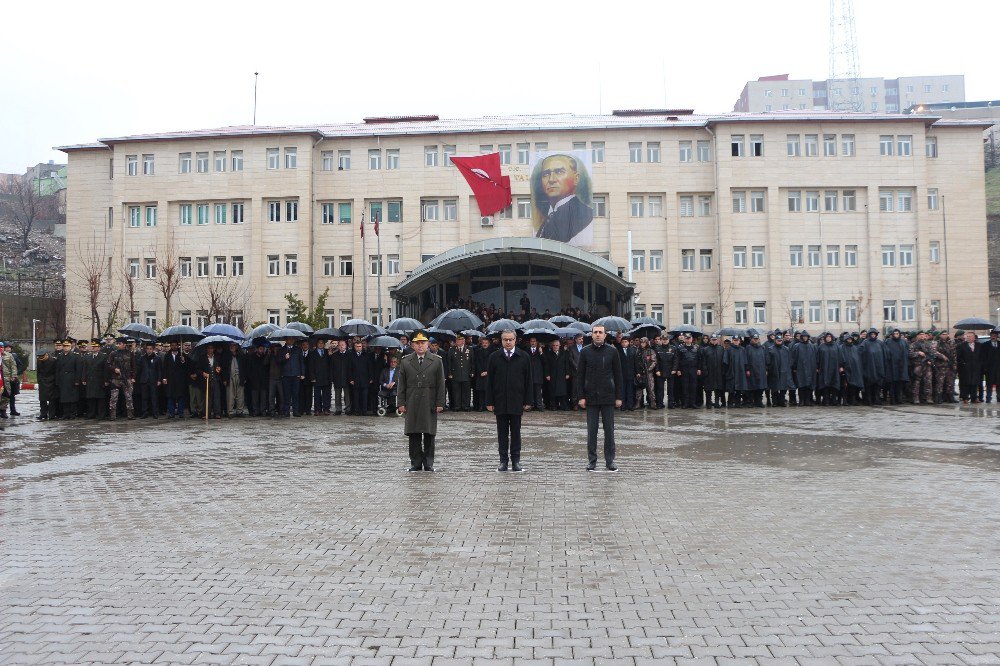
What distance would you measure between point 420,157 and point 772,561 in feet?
168

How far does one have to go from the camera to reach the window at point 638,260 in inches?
2158

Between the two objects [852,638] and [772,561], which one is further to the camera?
[772,561]

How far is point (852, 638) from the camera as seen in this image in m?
4.67

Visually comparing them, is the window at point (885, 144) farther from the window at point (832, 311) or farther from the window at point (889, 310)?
the window at point (832, 311)

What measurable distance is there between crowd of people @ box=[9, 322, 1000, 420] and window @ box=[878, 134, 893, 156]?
35409mm

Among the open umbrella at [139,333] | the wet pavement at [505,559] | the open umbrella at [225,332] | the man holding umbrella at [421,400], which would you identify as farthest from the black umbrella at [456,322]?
the man holding umbrella at [421,400]

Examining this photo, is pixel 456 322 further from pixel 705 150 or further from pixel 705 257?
pixel 705 150

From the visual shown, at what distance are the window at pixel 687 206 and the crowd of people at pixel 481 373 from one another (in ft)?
107

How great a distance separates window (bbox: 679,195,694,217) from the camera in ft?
181

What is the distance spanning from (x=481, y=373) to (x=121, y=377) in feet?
28.4

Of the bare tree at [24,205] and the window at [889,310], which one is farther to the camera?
the bare tree at [24,205]

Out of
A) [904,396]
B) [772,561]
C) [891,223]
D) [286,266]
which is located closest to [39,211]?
[286,266]

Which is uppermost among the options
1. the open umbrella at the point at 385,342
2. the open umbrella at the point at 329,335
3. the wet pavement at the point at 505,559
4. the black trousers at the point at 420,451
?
the open umbrella at the point at 329,335

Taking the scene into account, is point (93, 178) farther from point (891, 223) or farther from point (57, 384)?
point (891, 223)
